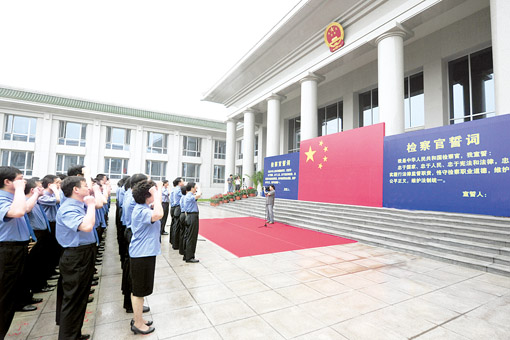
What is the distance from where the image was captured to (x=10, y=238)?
222 cm

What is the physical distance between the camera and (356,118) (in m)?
13.7

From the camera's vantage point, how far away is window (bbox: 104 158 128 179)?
2036cm

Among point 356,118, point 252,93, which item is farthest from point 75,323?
point 252,93

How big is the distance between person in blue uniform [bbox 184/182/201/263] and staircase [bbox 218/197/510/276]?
4.22 metres

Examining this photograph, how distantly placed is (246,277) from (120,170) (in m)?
20.3

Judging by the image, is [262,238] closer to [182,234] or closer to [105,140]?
[182,234]

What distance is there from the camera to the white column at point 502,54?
249 inches

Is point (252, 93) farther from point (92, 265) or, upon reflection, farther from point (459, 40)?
point (92, 265)

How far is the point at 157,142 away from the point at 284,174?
1418cm

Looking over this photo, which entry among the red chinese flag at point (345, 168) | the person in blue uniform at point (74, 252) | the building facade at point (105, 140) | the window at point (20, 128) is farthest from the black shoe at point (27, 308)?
the window at point (20, 128)

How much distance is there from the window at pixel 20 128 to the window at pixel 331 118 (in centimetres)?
2012

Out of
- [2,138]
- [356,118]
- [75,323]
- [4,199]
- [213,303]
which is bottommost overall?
[213,303]

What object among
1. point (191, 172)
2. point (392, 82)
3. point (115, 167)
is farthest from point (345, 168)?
point (115, 167)

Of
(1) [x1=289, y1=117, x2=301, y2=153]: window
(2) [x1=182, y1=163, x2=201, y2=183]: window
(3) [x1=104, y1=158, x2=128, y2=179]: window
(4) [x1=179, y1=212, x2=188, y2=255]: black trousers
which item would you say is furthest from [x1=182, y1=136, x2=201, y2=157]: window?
(4) [x1=179, y1=212, x2=188, y2=255]: black trousers
